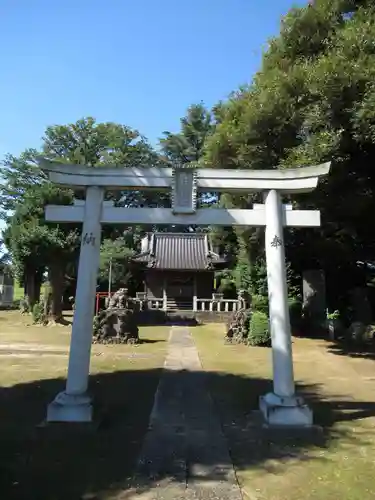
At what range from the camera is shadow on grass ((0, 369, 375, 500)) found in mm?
4207

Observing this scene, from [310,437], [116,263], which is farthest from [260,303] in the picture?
[116,263]

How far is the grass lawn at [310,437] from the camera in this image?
4.22 meters

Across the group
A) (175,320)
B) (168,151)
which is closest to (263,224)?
(175,320)

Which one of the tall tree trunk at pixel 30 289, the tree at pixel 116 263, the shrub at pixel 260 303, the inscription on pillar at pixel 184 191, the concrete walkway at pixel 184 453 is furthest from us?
the tall tree trunk at pixel 30 289

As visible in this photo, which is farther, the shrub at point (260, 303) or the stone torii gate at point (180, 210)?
the shrub at point (260, 303)

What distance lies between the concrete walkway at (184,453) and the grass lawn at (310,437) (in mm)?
164

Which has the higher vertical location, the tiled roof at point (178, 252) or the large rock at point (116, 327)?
the tiled roof at point (178, 252)

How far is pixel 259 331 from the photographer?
15359mm

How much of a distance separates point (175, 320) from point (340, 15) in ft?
60.0

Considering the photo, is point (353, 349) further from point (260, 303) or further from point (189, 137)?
point (189, 137)

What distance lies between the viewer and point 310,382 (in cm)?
930

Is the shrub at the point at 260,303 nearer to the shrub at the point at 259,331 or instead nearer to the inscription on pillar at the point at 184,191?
the shrub at the point at 259,331

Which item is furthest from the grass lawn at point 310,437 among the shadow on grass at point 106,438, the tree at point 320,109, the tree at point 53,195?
the tree at point 53,195

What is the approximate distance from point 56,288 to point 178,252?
33.5 feet
